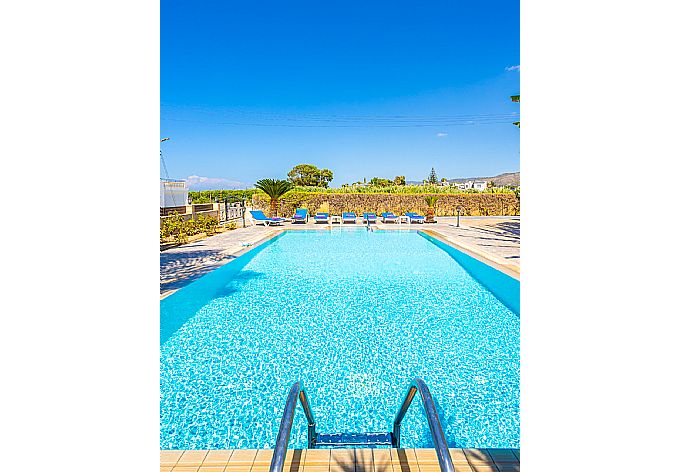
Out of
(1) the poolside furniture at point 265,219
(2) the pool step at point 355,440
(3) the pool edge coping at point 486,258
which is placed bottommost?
(2) the pool step at point 355,440

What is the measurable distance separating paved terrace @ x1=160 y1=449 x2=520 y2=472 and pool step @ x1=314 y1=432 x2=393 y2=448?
0.41 metres

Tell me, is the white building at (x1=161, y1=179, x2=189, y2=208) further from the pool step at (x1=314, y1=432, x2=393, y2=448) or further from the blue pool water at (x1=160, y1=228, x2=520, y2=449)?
the pool step at (x1=314, y1=432, x2=393, y2=448)

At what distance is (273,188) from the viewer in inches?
799

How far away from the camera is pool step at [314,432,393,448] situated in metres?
2.77

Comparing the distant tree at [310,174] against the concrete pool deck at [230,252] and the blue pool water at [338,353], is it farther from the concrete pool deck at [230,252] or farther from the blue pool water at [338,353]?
the blue pool water at [338,353]

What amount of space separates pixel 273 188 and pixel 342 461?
18.6 m

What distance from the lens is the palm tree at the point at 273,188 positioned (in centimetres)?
2014

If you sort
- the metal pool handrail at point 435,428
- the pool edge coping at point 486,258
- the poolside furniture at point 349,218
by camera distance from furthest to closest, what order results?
the poolside furniture at point 349,218 < the pool edge coping at point 486,258 < the metal pool handrail at point 435,428

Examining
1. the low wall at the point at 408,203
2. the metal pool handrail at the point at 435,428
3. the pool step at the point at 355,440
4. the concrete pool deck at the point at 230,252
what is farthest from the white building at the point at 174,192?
the metal pool handrail at the point at 435,428

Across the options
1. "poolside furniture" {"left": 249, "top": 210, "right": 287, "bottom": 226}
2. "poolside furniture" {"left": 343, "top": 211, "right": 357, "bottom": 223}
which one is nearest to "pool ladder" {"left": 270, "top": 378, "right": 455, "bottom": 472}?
"poolside furniture" {"left": 249, "top": 210, "right": 287, "bottom": 226}

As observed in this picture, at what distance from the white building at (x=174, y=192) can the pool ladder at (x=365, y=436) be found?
13.7 metres
